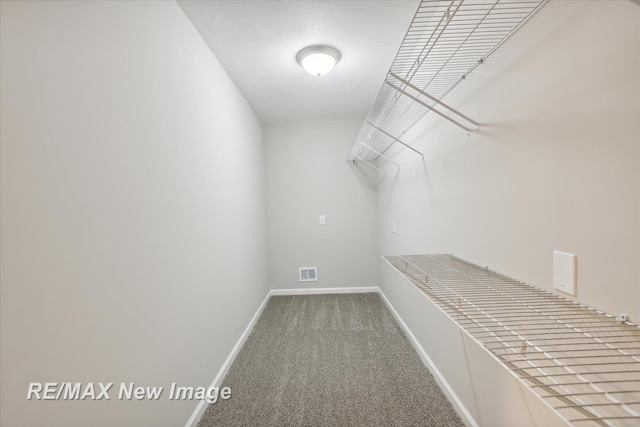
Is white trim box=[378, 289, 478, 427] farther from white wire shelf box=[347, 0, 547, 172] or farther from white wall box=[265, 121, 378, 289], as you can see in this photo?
white wire shelf box=[347, 0, 547, 172]

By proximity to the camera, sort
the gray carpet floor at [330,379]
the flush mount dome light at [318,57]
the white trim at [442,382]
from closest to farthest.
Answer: the white trim at [442,382] < the gray carpet floor at [330,379] < the flush mount dome light at [318,57]

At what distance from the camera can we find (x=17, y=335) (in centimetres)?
70

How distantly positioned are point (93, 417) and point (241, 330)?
164cm

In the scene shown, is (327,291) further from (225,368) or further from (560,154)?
(560,154)

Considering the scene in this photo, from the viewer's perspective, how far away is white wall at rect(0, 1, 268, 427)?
716 mm

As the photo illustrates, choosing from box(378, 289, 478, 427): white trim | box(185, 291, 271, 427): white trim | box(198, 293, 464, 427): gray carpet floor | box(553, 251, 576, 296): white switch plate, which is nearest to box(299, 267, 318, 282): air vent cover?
box(185, 291, 271, 427): white trim

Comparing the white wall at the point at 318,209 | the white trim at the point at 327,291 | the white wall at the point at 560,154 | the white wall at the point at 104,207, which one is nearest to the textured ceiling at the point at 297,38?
the white wall at the point at 104,207

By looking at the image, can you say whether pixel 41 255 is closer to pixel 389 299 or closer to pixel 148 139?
pixel 148 139

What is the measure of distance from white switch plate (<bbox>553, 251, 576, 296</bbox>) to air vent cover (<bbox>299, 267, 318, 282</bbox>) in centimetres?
300

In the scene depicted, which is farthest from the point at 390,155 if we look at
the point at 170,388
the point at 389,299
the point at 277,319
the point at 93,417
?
the point at 93,417

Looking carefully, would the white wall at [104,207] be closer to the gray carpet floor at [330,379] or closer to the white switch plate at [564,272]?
the gray carpet floor at [330,379]

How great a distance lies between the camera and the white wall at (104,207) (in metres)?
0.72

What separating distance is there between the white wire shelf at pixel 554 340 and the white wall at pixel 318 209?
8.01ft

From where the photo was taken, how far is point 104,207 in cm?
97
